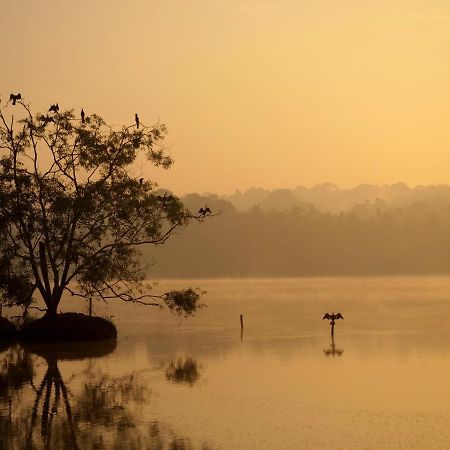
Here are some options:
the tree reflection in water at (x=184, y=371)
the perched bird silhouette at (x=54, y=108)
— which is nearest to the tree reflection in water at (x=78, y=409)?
the tree reflection in water at (x=184, y=371)

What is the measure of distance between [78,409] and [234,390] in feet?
23.2

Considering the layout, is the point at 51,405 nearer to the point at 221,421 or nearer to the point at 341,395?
the point at 221,421

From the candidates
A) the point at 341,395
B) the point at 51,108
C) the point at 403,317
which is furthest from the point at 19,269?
the point at 403,317

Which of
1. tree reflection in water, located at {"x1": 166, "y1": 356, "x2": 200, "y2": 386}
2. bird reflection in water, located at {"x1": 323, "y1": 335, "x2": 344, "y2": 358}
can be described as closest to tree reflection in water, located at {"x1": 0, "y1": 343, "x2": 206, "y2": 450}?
tree reflection in water, located at {"x1": 166, "y1": 356, "x2": 200, "y2": 386}

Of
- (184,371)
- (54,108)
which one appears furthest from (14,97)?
(184,371)

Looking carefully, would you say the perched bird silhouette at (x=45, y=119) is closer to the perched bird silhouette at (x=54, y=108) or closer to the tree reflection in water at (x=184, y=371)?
the perched bird silhouette at (x=54, y=108)

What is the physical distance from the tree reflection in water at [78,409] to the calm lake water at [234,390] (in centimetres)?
5

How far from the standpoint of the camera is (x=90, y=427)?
27000mm

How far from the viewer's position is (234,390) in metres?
35.1

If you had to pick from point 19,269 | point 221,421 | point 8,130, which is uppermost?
point 8,130

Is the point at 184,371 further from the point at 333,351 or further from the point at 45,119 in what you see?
the point at 45,119

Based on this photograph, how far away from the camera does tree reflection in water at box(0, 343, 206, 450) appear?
25.0 m

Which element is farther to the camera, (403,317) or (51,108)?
(403,317)

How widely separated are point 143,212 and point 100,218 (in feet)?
9.18
